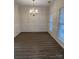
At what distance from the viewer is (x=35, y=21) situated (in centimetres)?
1338

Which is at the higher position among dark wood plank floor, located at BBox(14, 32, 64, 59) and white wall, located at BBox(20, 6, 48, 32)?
white wall, located at BBox(20, 6, 48, 32)

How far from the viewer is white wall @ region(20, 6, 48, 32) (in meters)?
13.3

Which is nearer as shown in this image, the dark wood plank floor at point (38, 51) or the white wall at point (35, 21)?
the dark wood plank floor at point (38, 51)

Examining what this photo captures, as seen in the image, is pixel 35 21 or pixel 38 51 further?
pixel 35 21

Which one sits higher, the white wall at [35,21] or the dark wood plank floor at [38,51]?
the white wall at [35,21]

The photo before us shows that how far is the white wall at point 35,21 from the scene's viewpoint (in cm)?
1327

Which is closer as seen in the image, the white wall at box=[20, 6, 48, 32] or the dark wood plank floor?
the dark wood plank floor

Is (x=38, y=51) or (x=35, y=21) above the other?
(x=35, y=21)
